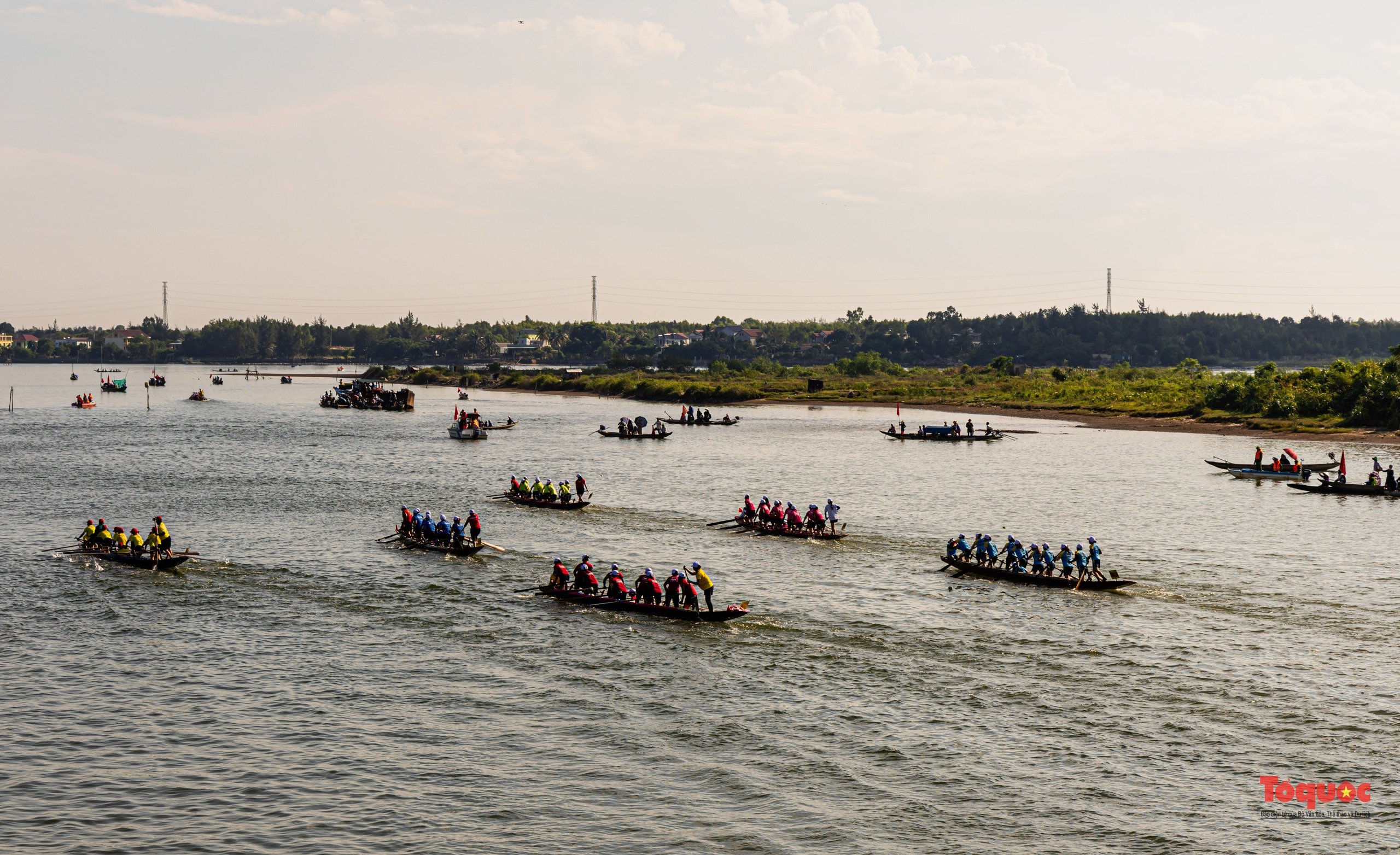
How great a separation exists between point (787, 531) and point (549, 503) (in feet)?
58.1

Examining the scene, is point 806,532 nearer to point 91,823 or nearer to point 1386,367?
point 91,823

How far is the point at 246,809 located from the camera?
91.5 feet

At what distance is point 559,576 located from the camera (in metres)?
46.7

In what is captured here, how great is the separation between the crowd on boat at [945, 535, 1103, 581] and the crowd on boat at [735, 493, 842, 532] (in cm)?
843

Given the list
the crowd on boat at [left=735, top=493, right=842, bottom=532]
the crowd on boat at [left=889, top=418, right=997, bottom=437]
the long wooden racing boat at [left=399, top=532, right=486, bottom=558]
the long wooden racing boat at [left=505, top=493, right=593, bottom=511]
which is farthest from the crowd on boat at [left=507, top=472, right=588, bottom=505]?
the crowd on boat at [left=889, top=418, right=997, bottom=437]

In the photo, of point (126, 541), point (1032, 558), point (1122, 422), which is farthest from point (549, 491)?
point (1122, 422)

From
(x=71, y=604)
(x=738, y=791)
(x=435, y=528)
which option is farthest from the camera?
(x=435, y=528)

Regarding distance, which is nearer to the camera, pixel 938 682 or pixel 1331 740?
pixel 1331 740

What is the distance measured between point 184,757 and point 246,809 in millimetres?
4130

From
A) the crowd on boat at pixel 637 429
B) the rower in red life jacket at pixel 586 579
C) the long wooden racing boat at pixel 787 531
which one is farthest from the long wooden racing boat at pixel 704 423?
the rower in red life jacket at pixel 586 579

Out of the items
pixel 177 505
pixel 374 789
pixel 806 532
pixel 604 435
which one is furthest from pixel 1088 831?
pixel 604 435

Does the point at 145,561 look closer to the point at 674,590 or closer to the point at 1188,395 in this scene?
the point at 674,590

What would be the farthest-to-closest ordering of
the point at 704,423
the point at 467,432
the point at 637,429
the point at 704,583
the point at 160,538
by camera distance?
1. the point at 704,423
2. the point at 637,429
3. the point at 467,432
4. the point at 160,538
5. the point at 704,583

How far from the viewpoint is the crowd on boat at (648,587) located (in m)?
43.0
